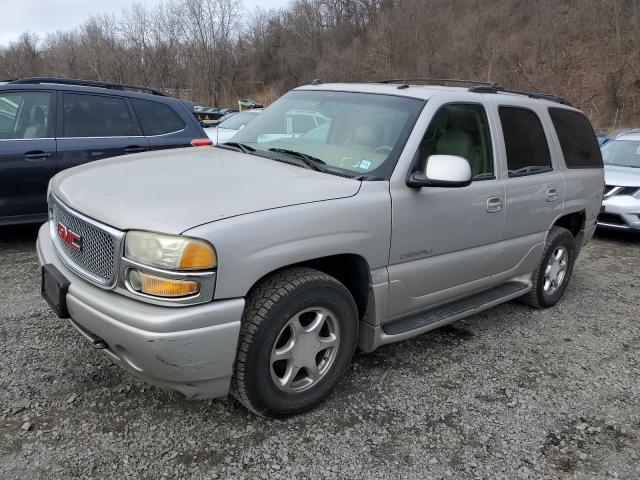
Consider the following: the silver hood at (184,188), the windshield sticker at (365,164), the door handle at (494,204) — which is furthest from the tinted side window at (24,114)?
the door handle at (494,204)

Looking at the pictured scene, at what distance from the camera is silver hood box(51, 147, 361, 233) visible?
2.33 metres

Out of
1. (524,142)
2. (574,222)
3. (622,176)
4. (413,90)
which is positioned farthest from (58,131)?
(622,176)

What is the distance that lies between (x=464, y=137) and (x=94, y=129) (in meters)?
4.10

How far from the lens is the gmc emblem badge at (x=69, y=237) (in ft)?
8.48

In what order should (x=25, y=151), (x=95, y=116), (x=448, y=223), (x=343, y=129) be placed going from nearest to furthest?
(x=448, y=223) < (x=343, y=129) < (x=25, y=151) < (x=95, y=116)

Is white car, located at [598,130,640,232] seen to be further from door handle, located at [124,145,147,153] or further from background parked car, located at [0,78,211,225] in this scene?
door handle, located at [124,145,147,153]

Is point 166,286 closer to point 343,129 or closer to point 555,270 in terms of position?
point 343,129

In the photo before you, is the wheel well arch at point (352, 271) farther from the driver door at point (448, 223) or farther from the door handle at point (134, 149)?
the door handle at point (134, 149)

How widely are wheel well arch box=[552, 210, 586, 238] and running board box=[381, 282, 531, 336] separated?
888 mm

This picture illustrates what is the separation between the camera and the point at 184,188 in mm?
2604

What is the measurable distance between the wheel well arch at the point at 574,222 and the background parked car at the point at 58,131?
3.55 m

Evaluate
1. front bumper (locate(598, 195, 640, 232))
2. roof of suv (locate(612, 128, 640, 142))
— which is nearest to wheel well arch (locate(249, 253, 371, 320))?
front bumper (locate(598, 195, 640, 232))

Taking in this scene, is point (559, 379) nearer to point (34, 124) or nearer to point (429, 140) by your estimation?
point (429, 140)

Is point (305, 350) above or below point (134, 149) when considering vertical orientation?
below
